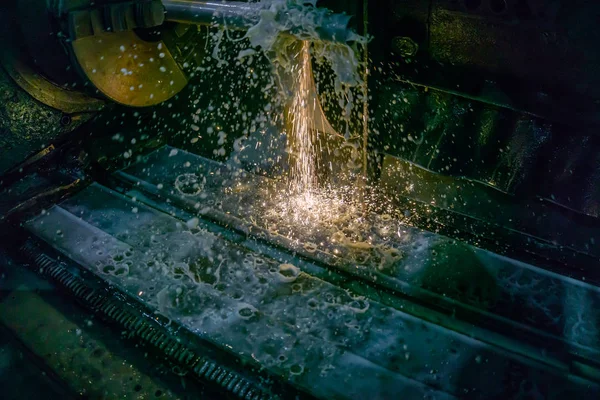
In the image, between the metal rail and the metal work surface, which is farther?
the metal rail

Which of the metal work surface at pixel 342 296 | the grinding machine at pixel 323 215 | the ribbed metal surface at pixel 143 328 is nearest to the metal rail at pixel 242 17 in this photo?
the grinding machine at pixel 323 215

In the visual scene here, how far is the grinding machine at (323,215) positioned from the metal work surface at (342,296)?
1 cm

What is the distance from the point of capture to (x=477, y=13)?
5.57 ft

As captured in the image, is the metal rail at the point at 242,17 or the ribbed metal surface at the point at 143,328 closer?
the ribbed metal surface at the point at 143,328

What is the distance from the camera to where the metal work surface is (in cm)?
167

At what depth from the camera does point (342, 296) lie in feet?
6.55

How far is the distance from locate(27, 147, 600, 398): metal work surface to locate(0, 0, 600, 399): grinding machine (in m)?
0.01

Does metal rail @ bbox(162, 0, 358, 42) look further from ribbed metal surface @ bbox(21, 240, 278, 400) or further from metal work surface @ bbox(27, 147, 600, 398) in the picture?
ribbed metal surface @ bbox(21, 240, 278, 400)

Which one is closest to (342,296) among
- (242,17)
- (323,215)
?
(323,215)

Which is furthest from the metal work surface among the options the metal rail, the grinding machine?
the metal rail

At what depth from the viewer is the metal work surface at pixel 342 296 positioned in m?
1.67

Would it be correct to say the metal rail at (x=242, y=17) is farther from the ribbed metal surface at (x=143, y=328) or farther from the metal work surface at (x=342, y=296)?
the ribbed metal surface at (x=143, y=328)

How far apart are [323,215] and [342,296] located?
65 cm

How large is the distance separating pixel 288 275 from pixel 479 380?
3.21 ft
